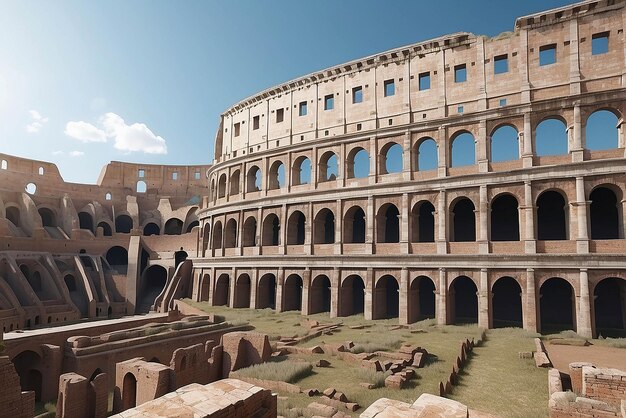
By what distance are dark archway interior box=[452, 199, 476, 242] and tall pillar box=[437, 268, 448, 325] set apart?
3.71 meters

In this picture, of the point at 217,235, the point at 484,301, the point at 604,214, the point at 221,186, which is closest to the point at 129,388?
the point at 484,301

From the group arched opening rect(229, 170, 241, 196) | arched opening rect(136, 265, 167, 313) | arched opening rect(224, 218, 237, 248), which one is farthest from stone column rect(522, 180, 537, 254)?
arched opening rect(136, 265, 167, 313)

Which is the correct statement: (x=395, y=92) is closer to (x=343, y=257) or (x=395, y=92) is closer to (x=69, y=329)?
(x=343, y=257)

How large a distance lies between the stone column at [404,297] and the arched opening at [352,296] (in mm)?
3913

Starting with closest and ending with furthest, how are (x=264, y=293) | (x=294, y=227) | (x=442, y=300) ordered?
(x=442, y=300), (x=294, y=227), (x=264, y=293)

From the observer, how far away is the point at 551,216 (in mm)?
24344

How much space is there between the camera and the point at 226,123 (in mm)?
39625

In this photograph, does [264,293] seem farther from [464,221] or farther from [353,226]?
[464,221]

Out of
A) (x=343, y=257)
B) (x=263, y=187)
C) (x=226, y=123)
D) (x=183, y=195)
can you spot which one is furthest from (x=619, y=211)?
(x=183, y=195)

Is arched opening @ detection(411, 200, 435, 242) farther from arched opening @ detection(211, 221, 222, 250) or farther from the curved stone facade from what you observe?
arched opening @ detection(211, 221, 222, 250)

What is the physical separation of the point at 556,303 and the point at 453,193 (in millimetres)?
8707

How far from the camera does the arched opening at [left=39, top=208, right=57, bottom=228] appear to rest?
1777 inches

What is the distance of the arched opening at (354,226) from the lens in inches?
1118

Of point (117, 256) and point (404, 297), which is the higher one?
point (117, 256)
